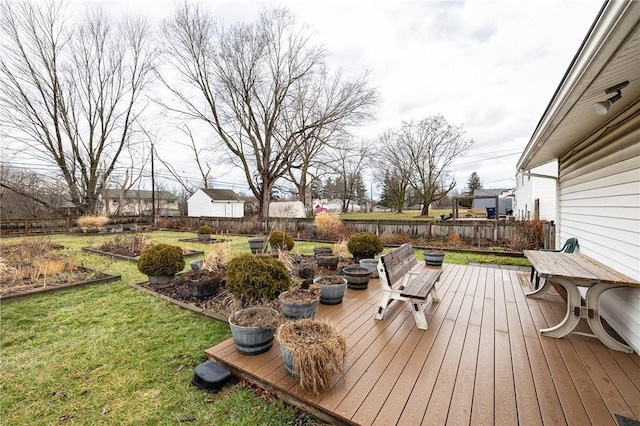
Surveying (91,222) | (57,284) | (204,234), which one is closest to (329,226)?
(204,234)

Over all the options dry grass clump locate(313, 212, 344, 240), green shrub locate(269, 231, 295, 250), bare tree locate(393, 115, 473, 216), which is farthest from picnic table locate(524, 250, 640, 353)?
bare tree locate(393, 115, 473, 216)

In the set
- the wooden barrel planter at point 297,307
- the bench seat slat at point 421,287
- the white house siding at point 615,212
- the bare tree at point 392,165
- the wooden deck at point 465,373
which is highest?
the bare tree at point 392,165

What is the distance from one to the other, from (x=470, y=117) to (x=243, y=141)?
17.0 m

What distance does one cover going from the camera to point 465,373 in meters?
2.12

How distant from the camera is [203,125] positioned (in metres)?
16.0

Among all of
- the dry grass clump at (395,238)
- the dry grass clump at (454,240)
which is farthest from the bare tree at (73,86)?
the dry grass clump at (454,240)

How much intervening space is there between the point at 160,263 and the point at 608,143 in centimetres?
688

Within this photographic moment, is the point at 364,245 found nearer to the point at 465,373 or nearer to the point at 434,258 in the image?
the point at 434,258

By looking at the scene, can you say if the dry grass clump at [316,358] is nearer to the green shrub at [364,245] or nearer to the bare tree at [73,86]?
the green shrub at [364,245]

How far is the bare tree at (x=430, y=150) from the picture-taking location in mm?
21094

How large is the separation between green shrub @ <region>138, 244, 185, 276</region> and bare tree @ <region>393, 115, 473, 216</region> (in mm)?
21420

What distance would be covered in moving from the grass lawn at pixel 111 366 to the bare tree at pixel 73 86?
17217mm

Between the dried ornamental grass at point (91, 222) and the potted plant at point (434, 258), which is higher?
the dried ornamental grass at point (91, 222)

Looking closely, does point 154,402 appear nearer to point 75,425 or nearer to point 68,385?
point 75,425
